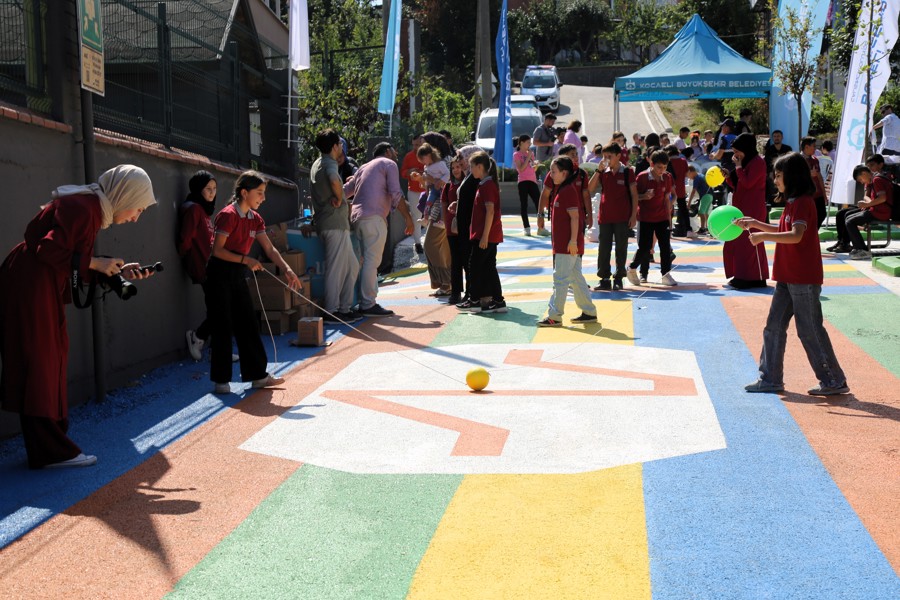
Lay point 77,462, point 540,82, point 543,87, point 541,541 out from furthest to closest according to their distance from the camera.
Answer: point 540,82 → point 543,87 → point 77,462 → point 541,541

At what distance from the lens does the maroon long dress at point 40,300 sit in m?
6.07

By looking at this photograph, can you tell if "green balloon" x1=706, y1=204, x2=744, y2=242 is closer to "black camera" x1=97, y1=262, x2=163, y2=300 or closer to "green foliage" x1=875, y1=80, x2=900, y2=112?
"black camera" x1=97, y1=262, x2=163, y2=300

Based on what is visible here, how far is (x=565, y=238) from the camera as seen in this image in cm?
1091

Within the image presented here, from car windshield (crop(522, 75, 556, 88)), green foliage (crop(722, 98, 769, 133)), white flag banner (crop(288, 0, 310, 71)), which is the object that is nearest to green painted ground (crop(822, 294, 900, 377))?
white flag banner (crop(288, 0, 310, 71))

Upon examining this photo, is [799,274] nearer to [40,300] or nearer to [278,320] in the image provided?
[40,300]

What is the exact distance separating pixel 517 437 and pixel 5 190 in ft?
13.0

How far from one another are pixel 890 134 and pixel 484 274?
11.3 m

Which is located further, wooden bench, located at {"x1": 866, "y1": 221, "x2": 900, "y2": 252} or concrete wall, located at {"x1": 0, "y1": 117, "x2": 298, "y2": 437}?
wooden bench, located at {"x1": 866, "y1": 221, "x2": 900, "y2": 252}

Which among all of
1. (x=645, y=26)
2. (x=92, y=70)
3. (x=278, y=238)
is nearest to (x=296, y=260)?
(x=278, y=238)

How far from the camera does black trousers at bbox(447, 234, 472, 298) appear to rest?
12680 millimetres

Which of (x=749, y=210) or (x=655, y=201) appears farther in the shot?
(x=655, y=201)

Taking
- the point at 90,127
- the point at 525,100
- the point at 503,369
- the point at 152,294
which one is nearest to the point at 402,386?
the point at 503,369

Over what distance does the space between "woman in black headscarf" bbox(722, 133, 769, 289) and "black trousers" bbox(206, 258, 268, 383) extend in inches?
248

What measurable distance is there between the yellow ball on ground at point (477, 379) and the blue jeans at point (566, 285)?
9.46 feet
